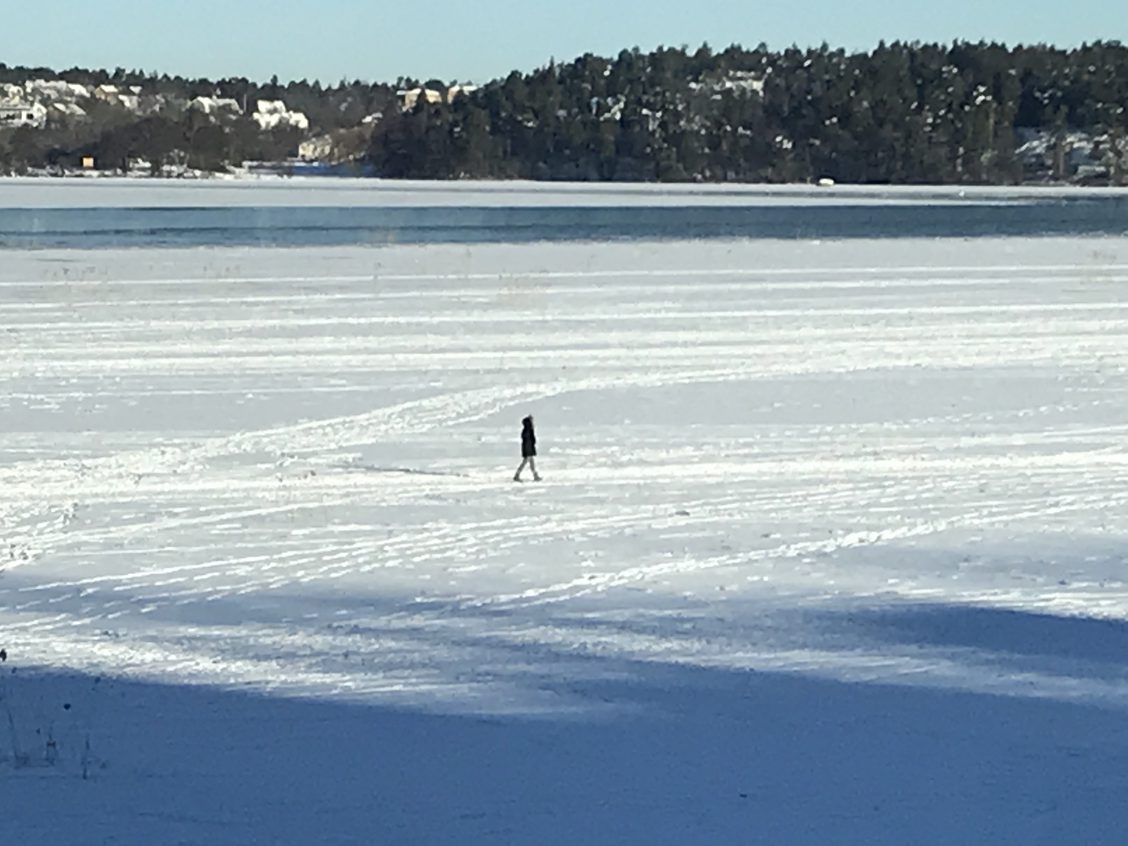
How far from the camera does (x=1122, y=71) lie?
16100 centimetres

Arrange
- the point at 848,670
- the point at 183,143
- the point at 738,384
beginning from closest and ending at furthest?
1. the point at 848,670
2. the point at 738,384
3. the point at 183,143

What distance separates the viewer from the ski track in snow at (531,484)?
36.3 feet

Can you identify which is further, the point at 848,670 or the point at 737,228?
the point at 737,228

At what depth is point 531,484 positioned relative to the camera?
16234 millimetres

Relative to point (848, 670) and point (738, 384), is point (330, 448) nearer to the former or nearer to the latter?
point (738, 384)

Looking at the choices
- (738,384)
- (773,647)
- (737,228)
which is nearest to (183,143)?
(737,228)

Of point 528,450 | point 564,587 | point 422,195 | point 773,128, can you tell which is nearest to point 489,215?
point 422,195

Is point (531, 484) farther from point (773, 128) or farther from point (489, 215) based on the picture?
point (773, 128)

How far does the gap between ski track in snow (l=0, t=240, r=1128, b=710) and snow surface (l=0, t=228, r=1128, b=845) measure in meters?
0.06

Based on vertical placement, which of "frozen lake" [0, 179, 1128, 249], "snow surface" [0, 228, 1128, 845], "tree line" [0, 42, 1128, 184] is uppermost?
"tree line" [0, 42, 1128, 184]

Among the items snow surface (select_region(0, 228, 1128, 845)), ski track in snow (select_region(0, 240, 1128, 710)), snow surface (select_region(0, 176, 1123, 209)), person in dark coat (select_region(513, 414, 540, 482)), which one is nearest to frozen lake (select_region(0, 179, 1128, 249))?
snow surface (select_region(0, 176, 1123, 209))

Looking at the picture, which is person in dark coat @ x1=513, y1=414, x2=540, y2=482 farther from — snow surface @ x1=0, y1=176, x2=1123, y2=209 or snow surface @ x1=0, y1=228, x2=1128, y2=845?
snow surface @ x1=0, y1=176, x2=1123, y2=209

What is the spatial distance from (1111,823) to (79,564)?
316 inches

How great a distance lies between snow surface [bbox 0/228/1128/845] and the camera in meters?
8.04
